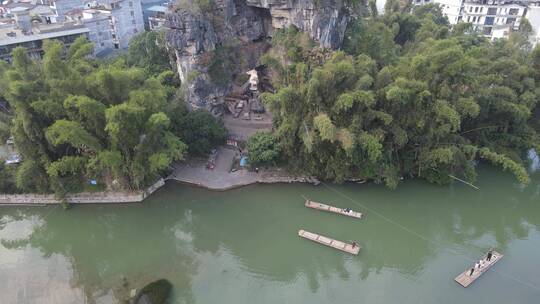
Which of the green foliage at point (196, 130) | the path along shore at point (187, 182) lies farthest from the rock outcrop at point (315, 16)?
the path along shore at point (187, 182)

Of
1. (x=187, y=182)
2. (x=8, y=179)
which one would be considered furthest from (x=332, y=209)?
(x=8, y=179)

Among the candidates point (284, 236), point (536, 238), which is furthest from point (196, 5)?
point (536, 238)

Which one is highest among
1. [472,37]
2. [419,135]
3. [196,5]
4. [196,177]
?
[196,5]

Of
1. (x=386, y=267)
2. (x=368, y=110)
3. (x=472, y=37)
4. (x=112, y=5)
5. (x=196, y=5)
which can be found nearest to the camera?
(x=386, y=267)

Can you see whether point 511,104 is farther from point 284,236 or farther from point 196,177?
point 196,177

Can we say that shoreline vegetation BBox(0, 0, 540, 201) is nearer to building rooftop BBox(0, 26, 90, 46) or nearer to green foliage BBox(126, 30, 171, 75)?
green foliage BBox(126, 30, 171, 75)

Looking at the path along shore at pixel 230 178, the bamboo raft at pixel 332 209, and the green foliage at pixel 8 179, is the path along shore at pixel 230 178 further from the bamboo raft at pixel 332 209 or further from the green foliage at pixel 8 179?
the green foliage at pixel 8 179
